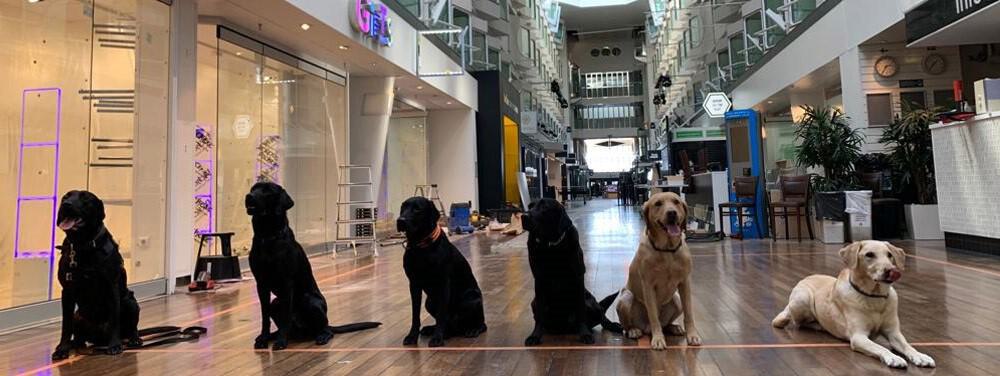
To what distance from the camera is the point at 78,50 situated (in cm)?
461

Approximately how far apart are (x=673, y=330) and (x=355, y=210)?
734cm

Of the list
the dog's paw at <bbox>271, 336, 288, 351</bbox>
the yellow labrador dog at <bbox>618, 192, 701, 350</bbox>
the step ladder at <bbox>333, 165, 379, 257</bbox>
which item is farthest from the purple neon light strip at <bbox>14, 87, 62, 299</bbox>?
the yellow labrador dog at <bbox>618, 192, 701, 350</bbox>

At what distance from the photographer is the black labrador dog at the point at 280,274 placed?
2740 millimetres

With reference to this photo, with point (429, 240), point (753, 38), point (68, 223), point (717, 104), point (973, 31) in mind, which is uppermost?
→ point (753, 38)

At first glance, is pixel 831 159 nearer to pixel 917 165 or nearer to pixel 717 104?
pixel 917 165

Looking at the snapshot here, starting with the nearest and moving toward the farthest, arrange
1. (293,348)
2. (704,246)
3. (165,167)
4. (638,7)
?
(293,348) < (165,167) < (704,246) < (638,7)

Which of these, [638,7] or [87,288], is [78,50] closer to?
[87,288]

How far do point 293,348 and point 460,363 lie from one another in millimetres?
1038

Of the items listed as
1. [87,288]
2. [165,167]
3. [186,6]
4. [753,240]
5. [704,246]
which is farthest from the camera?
[753,240]

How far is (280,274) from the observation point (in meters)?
2.76

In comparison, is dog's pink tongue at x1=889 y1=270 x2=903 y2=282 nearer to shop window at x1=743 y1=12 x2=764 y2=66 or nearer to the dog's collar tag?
the dog's collar tag

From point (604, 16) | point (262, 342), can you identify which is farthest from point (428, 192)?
point (604, 16)

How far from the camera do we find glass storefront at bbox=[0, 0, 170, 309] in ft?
13.8

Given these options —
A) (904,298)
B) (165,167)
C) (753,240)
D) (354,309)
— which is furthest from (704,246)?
(165,167)
